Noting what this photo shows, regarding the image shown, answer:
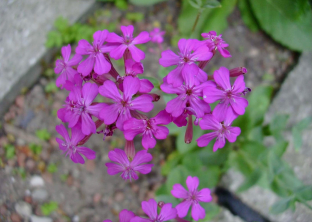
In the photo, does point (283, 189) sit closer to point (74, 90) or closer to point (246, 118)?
point (246, 118)

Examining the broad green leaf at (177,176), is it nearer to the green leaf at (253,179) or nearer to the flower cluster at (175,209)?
the green leaf at (253,179)

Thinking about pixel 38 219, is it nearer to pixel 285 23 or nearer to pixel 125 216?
pixel 125 216

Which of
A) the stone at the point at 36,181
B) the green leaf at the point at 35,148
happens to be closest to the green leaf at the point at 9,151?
the green leaf at the point at 35,148

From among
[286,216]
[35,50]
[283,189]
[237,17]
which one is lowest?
[286,216]

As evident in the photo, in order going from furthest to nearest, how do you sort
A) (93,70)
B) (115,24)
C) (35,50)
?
(115,24)
(35,50)
(93,70)

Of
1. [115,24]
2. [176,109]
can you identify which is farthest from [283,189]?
[115,24]

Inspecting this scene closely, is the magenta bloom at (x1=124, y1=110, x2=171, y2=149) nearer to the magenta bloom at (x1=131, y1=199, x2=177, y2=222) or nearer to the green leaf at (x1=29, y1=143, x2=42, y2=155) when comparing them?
the magenta bloom at (x1=131, y1=199, x2=177, y2=222)
